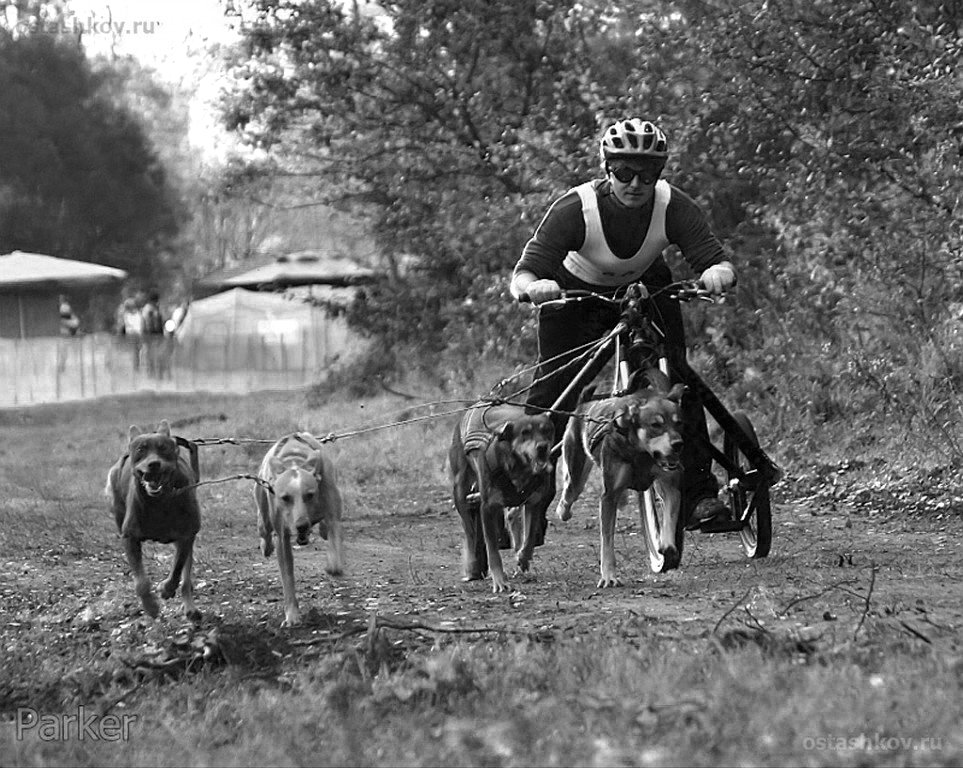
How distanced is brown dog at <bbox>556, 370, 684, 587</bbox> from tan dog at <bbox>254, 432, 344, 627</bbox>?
1.33 metres

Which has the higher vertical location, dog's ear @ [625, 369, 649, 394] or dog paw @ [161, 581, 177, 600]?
dog's ear @ [625, 369, 649, 394]

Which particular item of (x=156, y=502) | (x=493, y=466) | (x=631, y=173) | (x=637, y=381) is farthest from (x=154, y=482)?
(x=631, y=173)

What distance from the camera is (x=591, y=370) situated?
9.76 meters

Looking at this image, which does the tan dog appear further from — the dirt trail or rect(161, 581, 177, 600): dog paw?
rect(161, 581, 177, 600): dog paw

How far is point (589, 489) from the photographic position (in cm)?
1781

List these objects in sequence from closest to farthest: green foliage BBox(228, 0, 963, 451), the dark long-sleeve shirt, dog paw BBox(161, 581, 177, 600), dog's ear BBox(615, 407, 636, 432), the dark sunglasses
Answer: dog's ear BBox(615, 407, 636, 432) → the dark sunglasses → the dark long-sleeve shirt → dog paw BBox(161, 581, 177, 600) → green foliage BBox(228, 0, 963, 451)

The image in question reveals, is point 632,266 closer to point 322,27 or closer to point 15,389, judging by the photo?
point 322,27

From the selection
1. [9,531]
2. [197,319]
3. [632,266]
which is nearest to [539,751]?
[632,266]

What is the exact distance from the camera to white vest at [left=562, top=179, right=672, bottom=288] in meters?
9.36

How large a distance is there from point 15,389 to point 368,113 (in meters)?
19.2

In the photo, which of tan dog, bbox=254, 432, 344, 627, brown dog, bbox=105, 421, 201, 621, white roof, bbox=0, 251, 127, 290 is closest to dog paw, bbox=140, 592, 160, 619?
brown dog, bbox=105, 421, 201, 621

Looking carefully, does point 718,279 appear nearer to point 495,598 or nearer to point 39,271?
point 495,598

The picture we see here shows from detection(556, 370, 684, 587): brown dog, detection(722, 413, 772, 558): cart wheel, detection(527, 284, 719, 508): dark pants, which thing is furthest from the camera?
detection(722, 413, 772, 558): cart wheel

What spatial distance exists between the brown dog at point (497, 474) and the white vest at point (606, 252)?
80 cm
